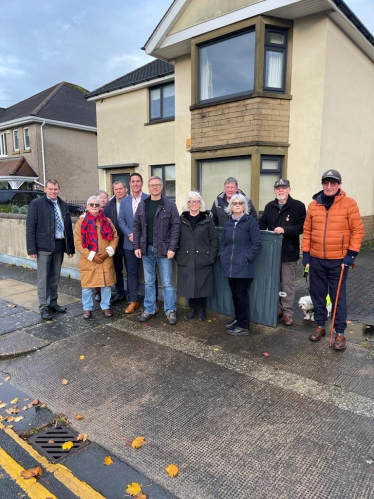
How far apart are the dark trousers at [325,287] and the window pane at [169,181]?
28.6ft

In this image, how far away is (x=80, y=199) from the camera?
24641 mm

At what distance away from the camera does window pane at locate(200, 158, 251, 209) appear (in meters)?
9.28

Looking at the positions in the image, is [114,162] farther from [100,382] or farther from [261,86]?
[100,382]

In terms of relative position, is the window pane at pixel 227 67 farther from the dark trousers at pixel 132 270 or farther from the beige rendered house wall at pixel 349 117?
the dark trousers at pixel 132 270

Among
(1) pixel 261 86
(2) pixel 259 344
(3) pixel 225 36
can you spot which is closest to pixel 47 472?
(2) pixel 259 344

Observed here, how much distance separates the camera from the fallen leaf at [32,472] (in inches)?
93.2

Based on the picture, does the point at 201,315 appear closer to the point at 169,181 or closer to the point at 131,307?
the point at 131,307

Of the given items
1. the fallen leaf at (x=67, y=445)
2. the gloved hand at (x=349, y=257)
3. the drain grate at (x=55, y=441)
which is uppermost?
the gloved hand at (x=349, y=257)

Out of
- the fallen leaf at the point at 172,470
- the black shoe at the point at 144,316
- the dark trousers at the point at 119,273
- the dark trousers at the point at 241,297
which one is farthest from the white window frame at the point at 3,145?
the fallen leaf at the point at 172,470

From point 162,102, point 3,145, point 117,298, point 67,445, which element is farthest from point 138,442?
point 3,145

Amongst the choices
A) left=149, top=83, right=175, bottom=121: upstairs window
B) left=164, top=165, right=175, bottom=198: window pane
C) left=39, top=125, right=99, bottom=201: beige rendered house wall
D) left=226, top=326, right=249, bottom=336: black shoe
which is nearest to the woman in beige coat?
left=226, top=326, right=249, bottom=336: black shoe

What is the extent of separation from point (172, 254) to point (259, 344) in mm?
1598

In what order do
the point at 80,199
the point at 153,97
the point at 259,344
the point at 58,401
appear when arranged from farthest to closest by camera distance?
the point at 80,199 < the point at 153,97 < the point at 259,344 < the point at 58,401

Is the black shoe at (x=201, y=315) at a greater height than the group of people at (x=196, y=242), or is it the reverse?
the group of people at (x=196, y=242)
